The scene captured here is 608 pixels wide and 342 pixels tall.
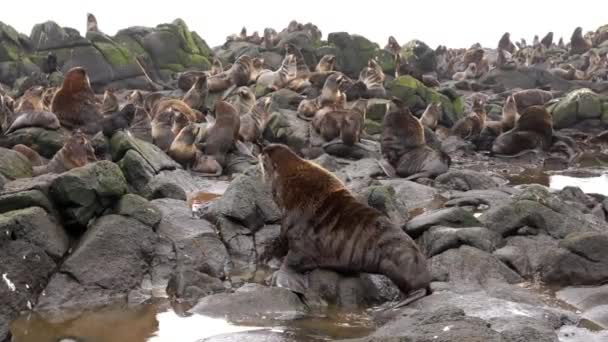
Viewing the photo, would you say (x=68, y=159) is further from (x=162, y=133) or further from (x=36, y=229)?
(x=162, y=133)

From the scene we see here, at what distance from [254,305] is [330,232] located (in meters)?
1.20

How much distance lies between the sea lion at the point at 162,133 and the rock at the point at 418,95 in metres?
10.5

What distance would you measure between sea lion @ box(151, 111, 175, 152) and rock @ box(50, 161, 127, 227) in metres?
6.50

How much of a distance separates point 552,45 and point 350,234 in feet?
159

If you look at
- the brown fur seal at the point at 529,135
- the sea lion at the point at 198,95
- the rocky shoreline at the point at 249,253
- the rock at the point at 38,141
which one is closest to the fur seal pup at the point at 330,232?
the rocky shoreline at the point at 249,253

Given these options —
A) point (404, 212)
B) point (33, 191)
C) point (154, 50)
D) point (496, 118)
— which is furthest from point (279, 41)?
point (33, 191)

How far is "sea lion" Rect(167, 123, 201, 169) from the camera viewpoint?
13984mm

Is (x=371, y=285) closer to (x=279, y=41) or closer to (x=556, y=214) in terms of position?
(x=556, y=214)

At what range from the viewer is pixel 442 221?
888 cm

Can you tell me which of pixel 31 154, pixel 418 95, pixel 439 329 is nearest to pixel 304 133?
pixel 418 95

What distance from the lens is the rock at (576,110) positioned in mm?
23516

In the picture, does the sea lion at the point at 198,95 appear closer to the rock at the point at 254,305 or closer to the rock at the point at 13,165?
the rock at the point at 13,165

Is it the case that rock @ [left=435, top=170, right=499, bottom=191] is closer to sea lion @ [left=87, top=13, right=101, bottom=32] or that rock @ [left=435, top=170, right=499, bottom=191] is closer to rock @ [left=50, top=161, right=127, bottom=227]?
rock @ [left=50, top=161, right=127, bottom=227]

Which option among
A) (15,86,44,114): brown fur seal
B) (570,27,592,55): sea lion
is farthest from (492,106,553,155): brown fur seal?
(570,27,592,55): sea lion
